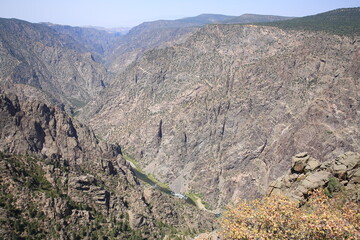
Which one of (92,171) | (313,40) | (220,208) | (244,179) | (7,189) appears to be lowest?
(220,208)

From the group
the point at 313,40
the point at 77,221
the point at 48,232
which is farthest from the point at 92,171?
the point at 313,40

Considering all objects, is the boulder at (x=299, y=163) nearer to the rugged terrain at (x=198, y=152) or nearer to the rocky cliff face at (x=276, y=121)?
the rugged terrain at (x=198, y=152)

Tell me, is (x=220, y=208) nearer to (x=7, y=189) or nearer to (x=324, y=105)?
(x=324, y=105)

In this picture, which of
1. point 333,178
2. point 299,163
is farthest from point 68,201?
point 333,178

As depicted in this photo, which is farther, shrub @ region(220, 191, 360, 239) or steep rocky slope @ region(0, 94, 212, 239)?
steep rocky slope @ region(0, 94, 212, 239)

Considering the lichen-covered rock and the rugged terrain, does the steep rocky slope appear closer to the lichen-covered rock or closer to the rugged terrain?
the rugged terrain

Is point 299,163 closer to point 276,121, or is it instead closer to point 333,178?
point 333,178

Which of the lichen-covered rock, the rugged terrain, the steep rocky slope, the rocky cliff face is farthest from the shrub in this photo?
the rocky cliff face

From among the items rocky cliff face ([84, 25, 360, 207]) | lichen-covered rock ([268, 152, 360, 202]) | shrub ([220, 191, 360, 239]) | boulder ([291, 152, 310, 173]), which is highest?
shrub ([220, 191, 360, 239])
